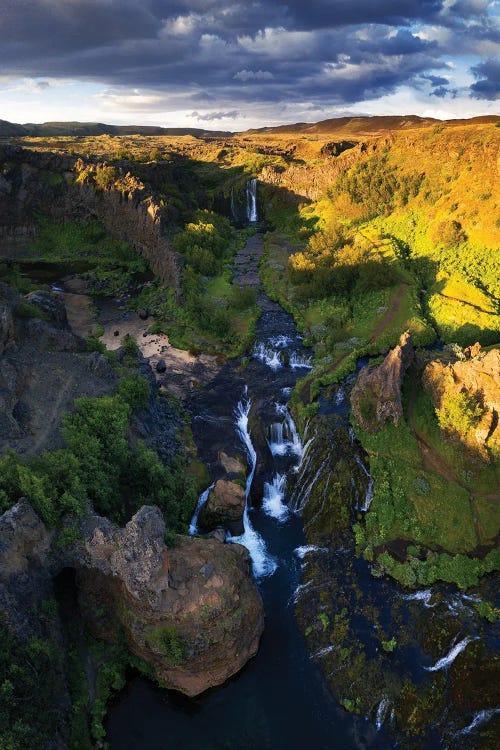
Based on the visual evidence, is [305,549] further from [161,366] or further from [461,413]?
[161,366]

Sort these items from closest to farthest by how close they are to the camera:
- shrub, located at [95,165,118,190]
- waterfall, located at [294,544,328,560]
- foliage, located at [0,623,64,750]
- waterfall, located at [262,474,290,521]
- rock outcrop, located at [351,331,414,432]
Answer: foliage, located at [0,623,64,750], waterfall, located at [294,544,328,560], waterfall, located at [262,474,290,521], rock outcrop, located at [351,331,414,432], shrub, located at [95,165,118,190]

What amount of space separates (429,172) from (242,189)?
4948 centimetres

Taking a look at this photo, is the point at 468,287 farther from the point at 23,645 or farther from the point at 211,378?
the point at 23,645

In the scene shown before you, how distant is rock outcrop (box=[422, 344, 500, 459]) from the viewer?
116 feet

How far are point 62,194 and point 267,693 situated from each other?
336 feet

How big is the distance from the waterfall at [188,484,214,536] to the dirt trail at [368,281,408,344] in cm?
2938

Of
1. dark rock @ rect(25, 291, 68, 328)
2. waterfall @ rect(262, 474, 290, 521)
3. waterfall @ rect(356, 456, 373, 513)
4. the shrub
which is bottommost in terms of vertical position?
waterfall @ rect(262, 474, 290, 521)

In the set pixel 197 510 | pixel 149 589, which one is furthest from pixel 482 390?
pixel 149 589

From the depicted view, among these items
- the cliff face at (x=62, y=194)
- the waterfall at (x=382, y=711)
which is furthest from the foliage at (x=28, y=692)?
the cliff face at (x=62, y=194)

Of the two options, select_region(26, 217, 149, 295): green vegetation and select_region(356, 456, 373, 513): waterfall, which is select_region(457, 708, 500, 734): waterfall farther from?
select_region(26, 217, 149, 295): green vegetation

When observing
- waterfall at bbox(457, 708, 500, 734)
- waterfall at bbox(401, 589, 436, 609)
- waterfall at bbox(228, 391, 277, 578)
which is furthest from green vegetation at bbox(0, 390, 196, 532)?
waterfall at bbox(457, 708, 500, 734)

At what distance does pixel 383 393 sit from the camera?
3947 cm

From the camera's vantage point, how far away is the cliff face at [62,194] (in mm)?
94375

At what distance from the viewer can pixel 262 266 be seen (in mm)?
85062
